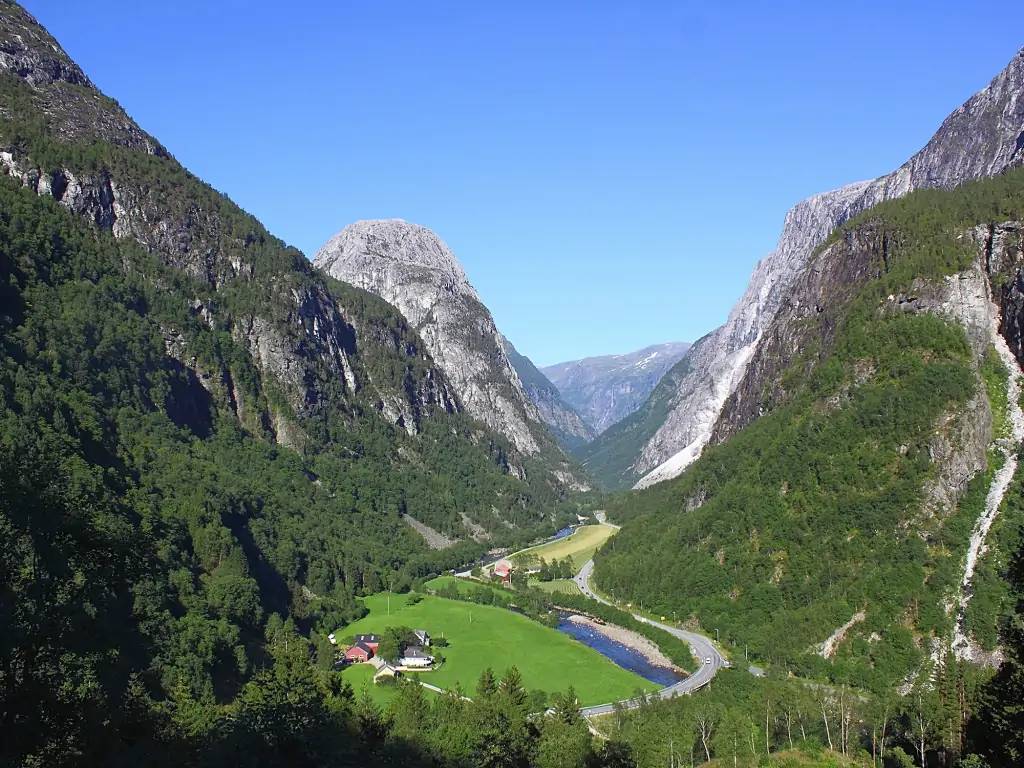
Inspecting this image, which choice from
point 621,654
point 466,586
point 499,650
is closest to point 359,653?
point 499,650

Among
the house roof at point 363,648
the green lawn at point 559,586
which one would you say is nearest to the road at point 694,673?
the green lawn at point 559,586

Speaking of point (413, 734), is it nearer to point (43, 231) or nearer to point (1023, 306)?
point (1023, 306)

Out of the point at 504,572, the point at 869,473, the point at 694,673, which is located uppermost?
the point at 869,473

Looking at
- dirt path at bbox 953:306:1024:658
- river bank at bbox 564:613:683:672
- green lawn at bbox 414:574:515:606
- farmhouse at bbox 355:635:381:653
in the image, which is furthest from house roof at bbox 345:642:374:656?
dirt path at bbox 953:306:1024:658

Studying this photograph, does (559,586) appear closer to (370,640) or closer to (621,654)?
(621,654)

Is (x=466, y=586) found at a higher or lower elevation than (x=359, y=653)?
lower

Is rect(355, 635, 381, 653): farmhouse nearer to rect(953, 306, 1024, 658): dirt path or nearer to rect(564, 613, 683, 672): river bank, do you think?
rect(564, 613, 683, 672): river bank

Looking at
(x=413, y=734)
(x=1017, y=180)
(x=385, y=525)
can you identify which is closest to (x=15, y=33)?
(x=385, y=525)
